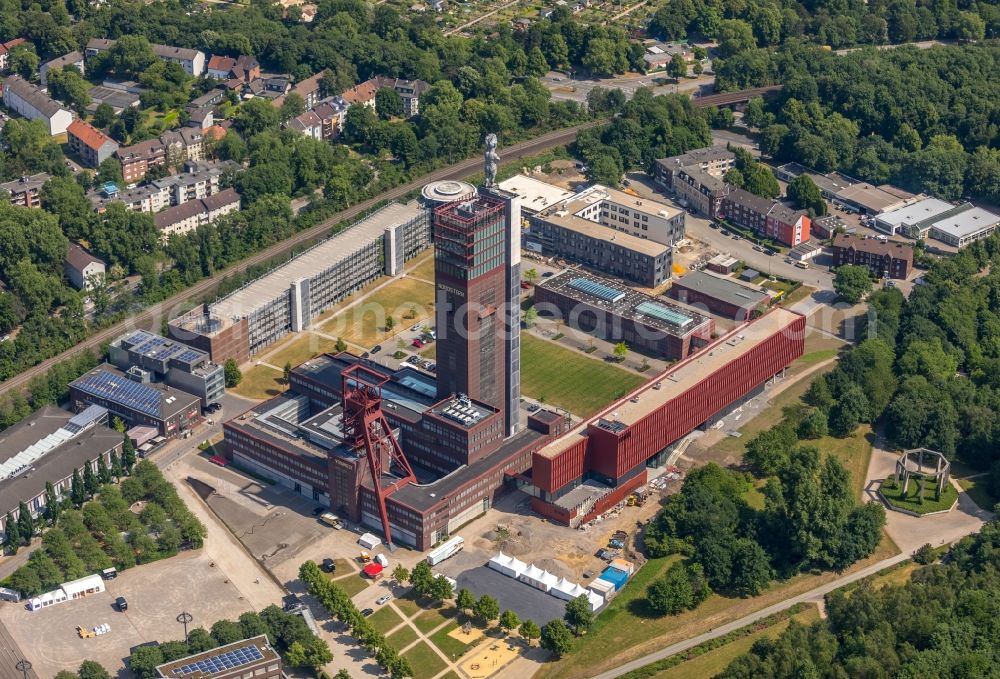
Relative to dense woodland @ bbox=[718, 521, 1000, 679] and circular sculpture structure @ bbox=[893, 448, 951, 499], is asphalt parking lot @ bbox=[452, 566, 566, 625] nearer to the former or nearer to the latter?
dense woodland @ bbox=[718, 521, 1000, 679]

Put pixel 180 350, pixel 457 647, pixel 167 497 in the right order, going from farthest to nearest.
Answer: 1. pixel 180 350
2. pixel 167 497
3. pixel 457 647

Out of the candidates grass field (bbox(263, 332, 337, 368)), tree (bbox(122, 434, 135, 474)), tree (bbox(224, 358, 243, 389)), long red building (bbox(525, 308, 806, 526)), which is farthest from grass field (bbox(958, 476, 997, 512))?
tree (bbox(122, 434, 135, 474))

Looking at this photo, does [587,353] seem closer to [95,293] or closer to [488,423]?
[488,423]

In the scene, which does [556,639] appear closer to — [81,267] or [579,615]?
[579,615]

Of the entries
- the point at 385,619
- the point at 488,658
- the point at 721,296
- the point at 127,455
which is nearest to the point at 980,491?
the point at 721,296

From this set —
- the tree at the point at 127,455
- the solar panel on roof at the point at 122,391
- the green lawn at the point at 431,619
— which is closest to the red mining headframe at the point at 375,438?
the green lawn at the point at 431,619

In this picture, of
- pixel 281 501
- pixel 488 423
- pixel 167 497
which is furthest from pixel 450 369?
pixel 167 497

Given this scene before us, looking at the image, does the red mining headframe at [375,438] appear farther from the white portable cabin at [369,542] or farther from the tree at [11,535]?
the tree at [11,535]
